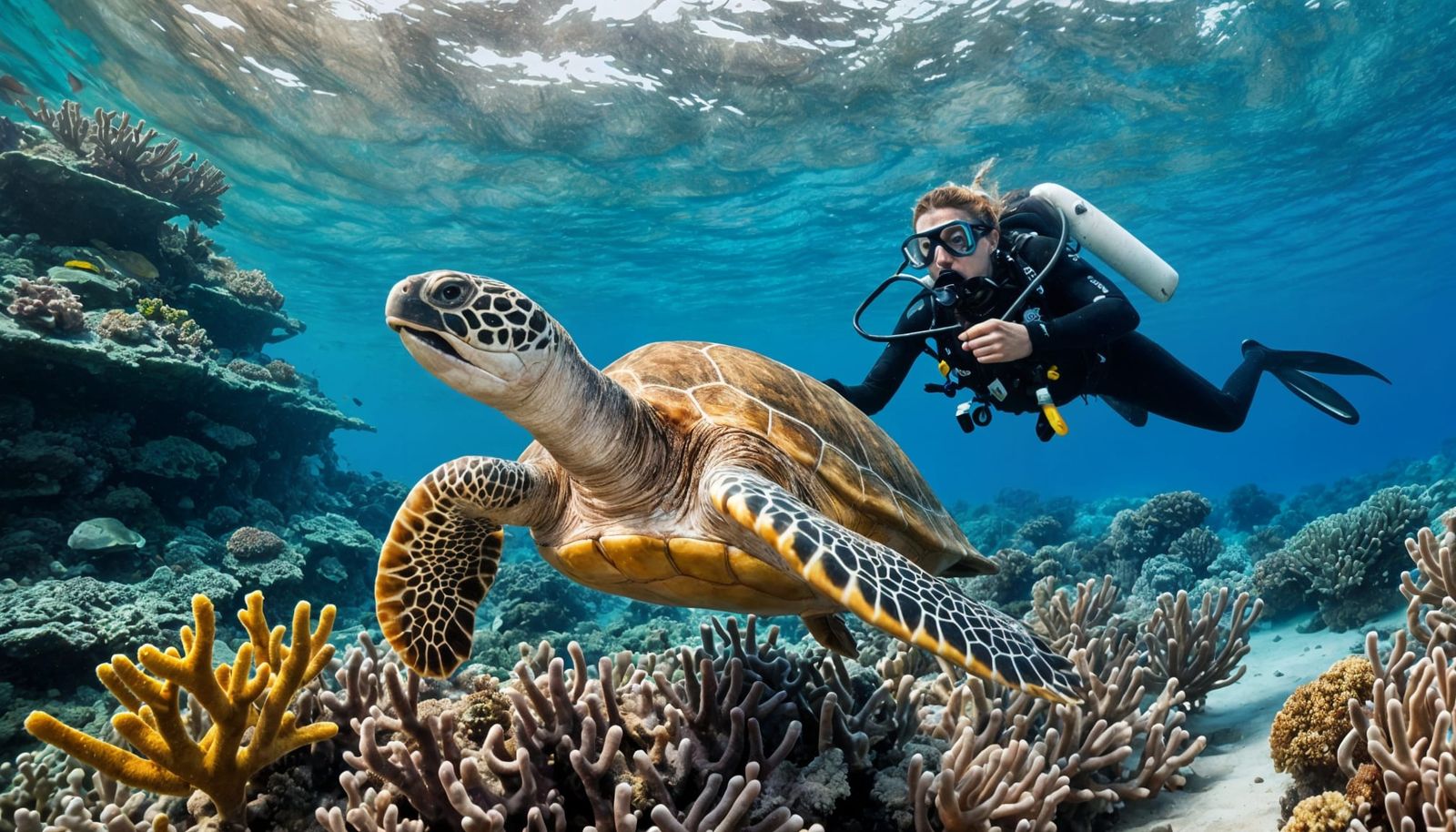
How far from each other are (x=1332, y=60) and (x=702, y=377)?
18256mm

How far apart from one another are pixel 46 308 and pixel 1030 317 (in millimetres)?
9316

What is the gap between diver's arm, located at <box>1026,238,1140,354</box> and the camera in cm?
387

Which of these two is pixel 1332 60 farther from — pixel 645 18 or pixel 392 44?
pixel 392 44

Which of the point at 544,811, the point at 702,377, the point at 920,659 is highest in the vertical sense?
the point at 702,377

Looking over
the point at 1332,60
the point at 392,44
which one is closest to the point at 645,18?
the point at 392,44

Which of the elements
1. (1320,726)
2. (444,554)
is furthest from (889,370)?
(444,554)

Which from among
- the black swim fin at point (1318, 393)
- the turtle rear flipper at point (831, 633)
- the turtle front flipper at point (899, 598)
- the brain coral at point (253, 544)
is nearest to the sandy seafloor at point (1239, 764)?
the turtle front flipper at point (899, 598)

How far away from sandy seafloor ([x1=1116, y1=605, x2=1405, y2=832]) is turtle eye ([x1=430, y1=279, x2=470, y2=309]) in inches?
130

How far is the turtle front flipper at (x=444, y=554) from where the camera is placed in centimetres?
290

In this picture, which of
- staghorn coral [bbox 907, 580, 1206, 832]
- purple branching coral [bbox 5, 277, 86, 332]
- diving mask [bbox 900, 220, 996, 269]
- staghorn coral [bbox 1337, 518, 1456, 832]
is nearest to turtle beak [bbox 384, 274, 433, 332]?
staghorn coral [bbox 907, 580, 1206, 832]

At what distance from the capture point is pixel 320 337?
1603 inches

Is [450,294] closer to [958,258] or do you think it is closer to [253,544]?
[958,258]

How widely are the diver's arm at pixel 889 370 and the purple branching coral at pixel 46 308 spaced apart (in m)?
7.84

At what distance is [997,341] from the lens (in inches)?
146
